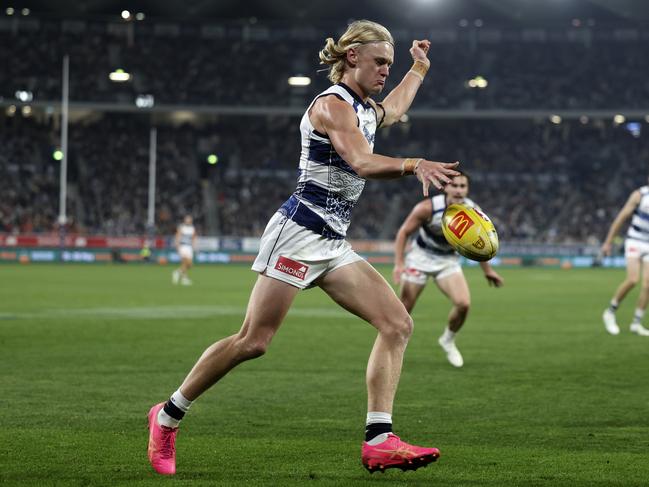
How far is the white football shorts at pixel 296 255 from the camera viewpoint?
6414 mm

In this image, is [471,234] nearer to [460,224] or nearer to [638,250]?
[460,224]

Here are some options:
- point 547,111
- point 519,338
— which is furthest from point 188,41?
point 519,338

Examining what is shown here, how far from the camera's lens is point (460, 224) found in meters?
6.63

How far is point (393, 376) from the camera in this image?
6.48m

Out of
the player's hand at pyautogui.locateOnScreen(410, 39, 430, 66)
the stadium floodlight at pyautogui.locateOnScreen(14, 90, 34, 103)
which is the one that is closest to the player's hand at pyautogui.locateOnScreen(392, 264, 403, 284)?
the player's hand at pyautogui.locateOnScreen(410, 39, 430, 66)

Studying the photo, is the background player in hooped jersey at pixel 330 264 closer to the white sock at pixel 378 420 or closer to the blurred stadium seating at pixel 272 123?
the white sock at pixel 378 420

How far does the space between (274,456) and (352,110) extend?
7.76 ft

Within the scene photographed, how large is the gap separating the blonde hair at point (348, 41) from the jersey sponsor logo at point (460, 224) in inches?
44.9

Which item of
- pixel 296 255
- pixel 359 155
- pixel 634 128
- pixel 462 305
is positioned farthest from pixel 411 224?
pixel 634 128

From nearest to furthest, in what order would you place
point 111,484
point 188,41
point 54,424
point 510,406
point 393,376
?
point 111,484
point 393,376
point 54,424
point 510,406
point 188,41

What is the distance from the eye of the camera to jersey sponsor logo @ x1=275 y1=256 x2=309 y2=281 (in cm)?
641

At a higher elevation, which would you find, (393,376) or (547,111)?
(393,376)

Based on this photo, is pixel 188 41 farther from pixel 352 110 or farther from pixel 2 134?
pixel 352 110

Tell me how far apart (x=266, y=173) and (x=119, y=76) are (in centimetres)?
1029
